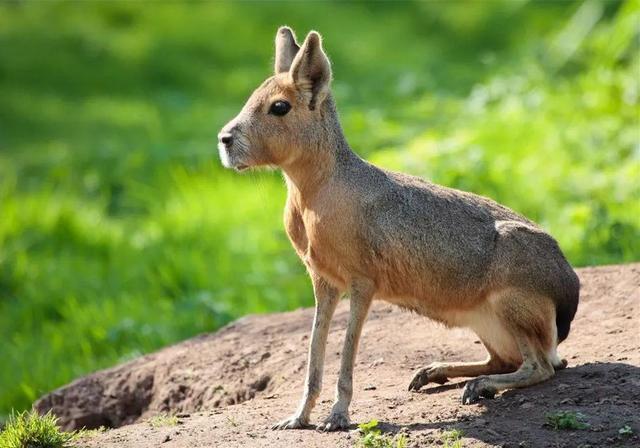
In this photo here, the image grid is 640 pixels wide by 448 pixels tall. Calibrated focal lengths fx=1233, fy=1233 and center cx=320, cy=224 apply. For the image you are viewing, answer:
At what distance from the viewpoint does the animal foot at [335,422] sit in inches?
187

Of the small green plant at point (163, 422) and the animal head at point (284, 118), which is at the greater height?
the animal head at point (284, 118)

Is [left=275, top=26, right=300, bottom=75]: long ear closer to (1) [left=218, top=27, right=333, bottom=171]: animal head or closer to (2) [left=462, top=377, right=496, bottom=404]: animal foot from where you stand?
(1) [left=218, top=27, right=333, bottom=171]: animal head

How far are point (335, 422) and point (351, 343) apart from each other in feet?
→ 1.08

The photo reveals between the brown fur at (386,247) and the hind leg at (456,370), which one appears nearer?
the brown fur at (386,247)

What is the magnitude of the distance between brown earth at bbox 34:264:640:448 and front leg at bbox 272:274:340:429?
9cm

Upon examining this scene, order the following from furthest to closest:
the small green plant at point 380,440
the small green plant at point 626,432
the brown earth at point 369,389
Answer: the brown earth at point 369,389 < the small green plant at point 380,440 < the small green plant at point 626,432

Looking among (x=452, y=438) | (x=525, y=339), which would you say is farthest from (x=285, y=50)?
(x=452, y=438)

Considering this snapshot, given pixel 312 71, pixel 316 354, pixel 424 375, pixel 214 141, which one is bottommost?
pixel 424 375

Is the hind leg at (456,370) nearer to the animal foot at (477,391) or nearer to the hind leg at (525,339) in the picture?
the hind leg at (525,339)

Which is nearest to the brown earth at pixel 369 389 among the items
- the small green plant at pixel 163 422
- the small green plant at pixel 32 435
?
the small green plant at pixel 163 422

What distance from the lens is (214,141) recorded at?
470 inches

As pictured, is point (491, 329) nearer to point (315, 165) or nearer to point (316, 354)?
point (316, 354)

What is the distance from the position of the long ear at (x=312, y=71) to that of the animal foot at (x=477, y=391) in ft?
4.22

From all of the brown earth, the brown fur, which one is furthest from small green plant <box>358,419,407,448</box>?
the brown fur
